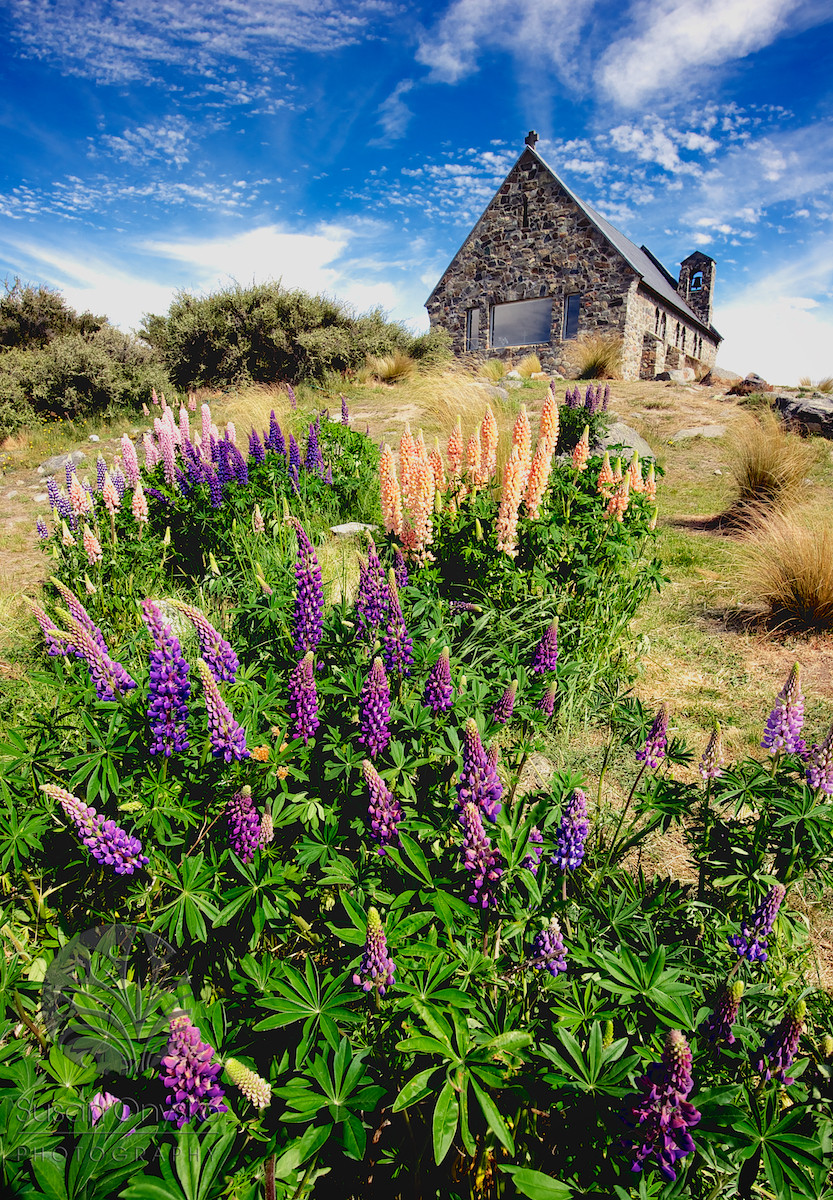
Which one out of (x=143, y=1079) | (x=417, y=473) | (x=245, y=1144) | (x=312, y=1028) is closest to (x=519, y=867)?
(x=312, y=1028)

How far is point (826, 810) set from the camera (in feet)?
5.60

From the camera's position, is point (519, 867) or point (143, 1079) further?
point (519, 867)

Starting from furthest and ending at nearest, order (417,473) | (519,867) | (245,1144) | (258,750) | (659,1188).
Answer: (417,473)
(258,750)
(519,867)
(245,1144)
(659,1188)

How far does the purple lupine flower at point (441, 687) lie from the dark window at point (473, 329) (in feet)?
75.3

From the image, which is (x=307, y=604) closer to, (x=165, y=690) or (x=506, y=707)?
(x=165, y=690)

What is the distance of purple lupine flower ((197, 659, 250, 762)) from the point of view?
1.68m

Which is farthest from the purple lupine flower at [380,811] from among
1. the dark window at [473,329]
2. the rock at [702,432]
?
the dark window at [473,329]

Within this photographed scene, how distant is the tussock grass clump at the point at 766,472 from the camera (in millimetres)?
7926

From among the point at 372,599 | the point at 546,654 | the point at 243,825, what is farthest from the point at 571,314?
the point at 243,825

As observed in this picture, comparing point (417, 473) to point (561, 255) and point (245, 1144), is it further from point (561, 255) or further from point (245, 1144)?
point (561, 255)

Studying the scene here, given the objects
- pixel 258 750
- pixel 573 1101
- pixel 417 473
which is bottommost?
pixel 573 1101

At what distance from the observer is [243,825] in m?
1.63

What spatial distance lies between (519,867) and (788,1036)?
0.68 metres

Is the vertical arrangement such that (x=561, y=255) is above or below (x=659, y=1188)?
above
